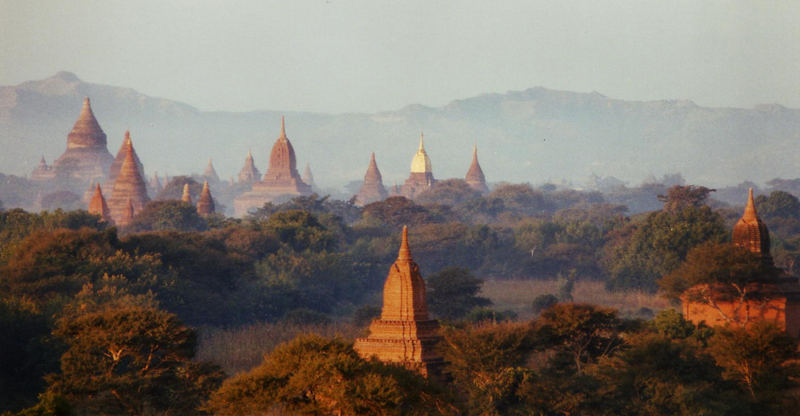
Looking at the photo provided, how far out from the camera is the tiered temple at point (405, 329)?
101 ft

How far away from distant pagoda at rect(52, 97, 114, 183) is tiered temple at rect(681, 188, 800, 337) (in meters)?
110

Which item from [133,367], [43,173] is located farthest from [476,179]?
[133,367]

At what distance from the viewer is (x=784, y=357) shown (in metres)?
31.7

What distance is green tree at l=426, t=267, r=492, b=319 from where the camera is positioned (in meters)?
49.7

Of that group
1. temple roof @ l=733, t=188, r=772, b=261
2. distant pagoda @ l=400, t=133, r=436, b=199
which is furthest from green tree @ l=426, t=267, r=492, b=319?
distant pagoda @ l=400, t=133, r=436, b=199

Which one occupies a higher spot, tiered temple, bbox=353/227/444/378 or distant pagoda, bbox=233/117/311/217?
tiered temple, bbox=353/227/444/378

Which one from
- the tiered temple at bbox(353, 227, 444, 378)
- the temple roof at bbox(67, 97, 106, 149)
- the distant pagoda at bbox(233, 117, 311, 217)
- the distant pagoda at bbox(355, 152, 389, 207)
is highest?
the temple roof at bbox(67, 97, 106, 149)

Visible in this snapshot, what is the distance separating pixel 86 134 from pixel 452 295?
107521 millimetres

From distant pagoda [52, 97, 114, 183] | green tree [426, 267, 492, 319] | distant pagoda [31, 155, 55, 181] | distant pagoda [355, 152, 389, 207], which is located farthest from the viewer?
distant pagoda [31, 155, 55, 181]

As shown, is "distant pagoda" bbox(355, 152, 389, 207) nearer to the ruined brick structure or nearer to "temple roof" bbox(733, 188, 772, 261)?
the ruined brick structure

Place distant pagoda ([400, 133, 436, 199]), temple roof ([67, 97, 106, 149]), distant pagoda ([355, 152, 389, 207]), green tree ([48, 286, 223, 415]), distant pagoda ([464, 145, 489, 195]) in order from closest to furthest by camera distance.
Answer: green tree ([48, 286, 223, 415]), temple roof ([67, 97, 106, 149]), distant pagoda ([400, 133, 436, 199]), distant pagoda ([464, 145, 489, 195]), distant pagoda ([355, 152, 389, 207])

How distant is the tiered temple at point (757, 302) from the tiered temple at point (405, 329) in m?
10.2

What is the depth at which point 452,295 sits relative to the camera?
165 feet

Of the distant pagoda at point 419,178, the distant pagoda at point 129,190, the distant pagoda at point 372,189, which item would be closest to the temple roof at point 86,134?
the distant pagoda at point 372,189
